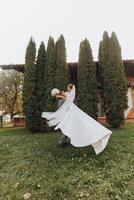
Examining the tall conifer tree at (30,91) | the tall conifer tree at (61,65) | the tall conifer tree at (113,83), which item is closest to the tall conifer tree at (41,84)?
the tall conifer tree at (30,91)

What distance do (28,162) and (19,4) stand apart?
236 inches

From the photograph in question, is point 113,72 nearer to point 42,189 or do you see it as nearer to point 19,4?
point 19,4

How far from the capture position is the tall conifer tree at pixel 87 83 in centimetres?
1140

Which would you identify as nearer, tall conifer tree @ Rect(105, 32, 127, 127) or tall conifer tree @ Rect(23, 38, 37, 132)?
tall conifer tree @ Rect(105, 32, 127, 127)

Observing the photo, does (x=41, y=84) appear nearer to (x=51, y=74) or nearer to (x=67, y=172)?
(x=51, y=74)

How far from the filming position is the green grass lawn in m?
5.42

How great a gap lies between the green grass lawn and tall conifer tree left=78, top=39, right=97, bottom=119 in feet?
8.99

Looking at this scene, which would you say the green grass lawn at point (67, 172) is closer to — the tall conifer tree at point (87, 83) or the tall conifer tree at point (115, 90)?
the tall conifer tree at point (115, 90)

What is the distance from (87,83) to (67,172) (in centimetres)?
590

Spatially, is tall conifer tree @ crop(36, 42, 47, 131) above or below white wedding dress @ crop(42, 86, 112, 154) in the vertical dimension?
above

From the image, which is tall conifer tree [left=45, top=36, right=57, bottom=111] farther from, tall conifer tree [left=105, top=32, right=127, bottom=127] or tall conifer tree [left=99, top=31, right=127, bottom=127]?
tall conifer tree [left=105, top=32, right=127, bottom=127]

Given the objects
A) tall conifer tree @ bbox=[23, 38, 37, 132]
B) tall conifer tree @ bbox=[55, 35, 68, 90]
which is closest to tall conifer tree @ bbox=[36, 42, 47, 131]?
tall conifer tree @ bbox=[23, 38, 37, 132]

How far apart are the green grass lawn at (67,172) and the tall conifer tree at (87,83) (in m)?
2.74

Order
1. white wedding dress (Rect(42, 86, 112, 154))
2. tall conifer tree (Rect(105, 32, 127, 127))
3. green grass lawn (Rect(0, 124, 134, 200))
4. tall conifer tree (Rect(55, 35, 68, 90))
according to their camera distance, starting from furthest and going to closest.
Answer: tall conifer tree (Rect(55, 35, 68, 90)) < tall conifer tree (Rect(105, 32, 127, 127)) < white wedding dress (Rect(42, 86, 112, 154)) < green grass lawn (Rect(0, 124, 134, 200))
